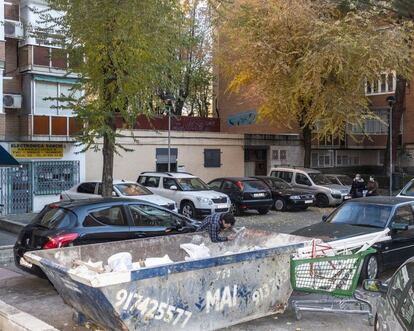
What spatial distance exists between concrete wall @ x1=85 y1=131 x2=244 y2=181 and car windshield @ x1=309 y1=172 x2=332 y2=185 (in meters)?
5.88

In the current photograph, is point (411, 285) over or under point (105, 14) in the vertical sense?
under

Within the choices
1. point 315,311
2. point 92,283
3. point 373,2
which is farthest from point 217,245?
point 373,2

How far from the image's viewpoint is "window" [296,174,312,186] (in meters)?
23.3

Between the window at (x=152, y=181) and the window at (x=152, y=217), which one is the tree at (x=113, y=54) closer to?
the window at (x=152, y=217)

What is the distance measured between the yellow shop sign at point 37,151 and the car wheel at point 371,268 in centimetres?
1525

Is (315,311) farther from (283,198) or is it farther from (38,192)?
(38,192)

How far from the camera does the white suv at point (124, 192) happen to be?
1639cm

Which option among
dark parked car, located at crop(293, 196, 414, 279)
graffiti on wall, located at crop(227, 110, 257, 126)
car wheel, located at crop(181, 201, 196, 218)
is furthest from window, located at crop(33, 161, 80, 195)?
graffiti on wall, located at crop(227, 110, 257, 126)

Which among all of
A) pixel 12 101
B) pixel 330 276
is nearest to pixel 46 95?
pixel 12 101

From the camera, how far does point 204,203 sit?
1756cm

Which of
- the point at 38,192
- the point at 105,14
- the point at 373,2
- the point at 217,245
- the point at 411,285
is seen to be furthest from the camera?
the point at 373,2

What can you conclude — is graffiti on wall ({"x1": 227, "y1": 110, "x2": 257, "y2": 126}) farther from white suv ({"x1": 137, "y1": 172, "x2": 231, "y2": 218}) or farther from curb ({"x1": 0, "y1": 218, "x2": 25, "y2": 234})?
curb ({"x1": 0, "y1": 218, "x2": 25, "y2": 234})

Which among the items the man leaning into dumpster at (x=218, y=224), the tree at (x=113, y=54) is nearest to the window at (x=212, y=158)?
the tree at (x=113, y=54)

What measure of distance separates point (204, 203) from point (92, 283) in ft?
40.9
